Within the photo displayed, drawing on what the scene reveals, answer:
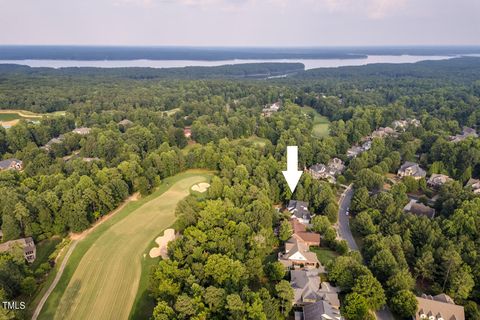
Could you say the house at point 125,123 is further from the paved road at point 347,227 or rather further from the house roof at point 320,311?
the house roof at point 320,311

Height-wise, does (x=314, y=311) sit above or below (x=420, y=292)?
above

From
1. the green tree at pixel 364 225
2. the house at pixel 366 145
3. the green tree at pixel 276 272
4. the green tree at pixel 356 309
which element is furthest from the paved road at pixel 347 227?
the house at pixel 366 145

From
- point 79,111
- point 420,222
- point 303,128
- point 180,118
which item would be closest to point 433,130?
point 303,128

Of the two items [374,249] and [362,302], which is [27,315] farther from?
[374,249]

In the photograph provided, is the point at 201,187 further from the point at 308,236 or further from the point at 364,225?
the point at 364,225

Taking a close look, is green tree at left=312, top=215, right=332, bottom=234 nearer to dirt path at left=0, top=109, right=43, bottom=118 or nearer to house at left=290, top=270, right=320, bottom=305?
house at left=290, top=270, right=320, bottom=305

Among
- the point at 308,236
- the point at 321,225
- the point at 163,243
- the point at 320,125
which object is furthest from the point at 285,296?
the point at 320,125

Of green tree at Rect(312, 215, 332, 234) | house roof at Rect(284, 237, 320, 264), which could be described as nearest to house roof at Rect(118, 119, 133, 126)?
green tree at Rect(312, 215, 332, 234)
